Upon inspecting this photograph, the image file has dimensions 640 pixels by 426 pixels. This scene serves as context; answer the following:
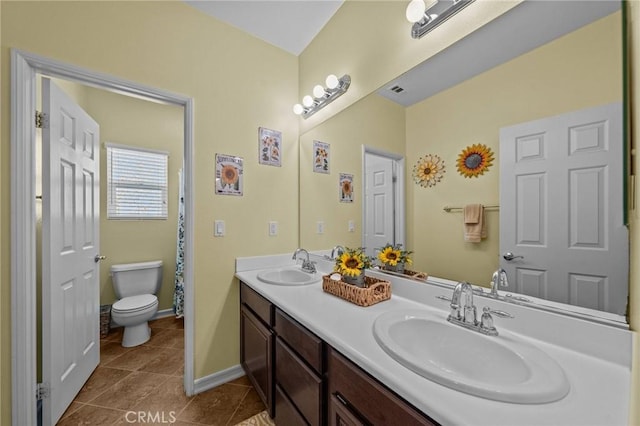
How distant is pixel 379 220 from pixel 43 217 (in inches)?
72.9

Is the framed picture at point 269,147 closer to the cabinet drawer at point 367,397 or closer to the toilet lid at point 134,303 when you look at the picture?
the cabinet drawer at point 367,397

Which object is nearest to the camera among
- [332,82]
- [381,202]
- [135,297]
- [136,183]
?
[381,202]

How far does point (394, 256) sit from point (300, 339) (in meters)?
0.62

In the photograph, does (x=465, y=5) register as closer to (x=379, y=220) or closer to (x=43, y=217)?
(x=379, y=220)

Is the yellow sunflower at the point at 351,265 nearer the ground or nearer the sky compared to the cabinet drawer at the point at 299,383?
nearer the sky

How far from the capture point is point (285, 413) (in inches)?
47.4

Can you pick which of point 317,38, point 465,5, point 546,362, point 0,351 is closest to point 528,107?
point 465,5

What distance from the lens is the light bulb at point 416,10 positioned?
109 cm

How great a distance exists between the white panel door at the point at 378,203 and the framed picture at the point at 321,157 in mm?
457

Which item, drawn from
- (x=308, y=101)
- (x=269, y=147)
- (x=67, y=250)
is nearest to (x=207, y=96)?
(x=269, y=147)

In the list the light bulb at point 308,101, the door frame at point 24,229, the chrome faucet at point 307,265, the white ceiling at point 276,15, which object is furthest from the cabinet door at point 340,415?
the white ceiling at point 276,15

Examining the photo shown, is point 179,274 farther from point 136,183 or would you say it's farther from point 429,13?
point 429,13

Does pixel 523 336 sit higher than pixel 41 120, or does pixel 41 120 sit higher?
pixel 41 120

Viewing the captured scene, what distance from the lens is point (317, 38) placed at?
197 centimetres
